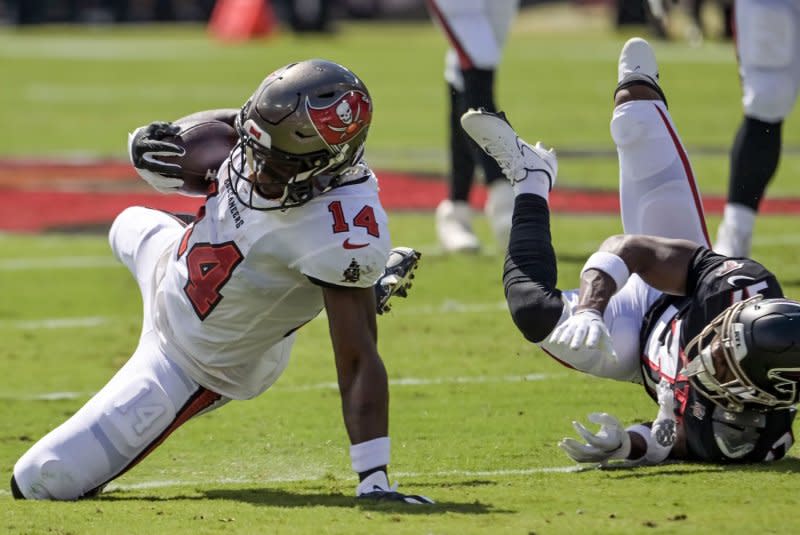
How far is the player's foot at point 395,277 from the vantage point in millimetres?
4520

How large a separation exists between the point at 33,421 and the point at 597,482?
211 cm

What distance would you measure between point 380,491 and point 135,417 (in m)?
0.83

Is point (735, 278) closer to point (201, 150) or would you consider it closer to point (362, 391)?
point (362, 391)

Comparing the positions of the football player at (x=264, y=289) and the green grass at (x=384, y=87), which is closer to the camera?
the football player at (x=264, y=289)

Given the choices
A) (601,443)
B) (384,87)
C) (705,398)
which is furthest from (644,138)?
(384,87)

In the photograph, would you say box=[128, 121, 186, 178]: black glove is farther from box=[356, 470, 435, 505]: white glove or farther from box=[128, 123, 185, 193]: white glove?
box=[356, 470, 435, 505]: white glove

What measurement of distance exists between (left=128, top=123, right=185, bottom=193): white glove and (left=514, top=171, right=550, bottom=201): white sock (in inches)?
41.0

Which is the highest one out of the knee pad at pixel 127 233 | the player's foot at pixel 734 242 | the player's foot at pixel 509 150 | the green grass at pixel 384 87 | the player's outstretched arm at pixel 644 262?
the player's foot at pixel 509 150

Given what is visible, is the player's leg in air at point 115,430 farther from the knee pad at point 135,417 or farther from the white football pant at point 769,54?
the white football pant at point 769,54

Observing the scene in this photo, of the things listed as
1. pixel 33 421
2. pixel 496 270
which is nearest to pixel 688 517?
pixel 33 421

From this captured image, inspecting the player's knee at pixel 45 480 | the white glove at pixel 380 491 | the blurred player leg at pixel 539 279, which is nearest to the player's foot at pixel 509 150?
the blurred player leg at pixel 539 279

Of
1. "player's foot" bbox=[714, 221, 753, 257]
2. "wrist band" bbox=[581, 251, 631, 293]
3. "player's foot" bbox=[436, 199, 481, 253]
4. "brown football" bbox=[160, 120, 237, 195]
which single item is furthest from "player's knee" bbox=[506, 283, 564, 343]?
"player's foot" bbox=[436, 199, 481, 253]

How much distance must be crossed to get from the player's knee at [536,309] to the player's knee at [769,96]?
8.47 feet

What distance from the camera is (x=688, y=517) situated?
365cm
